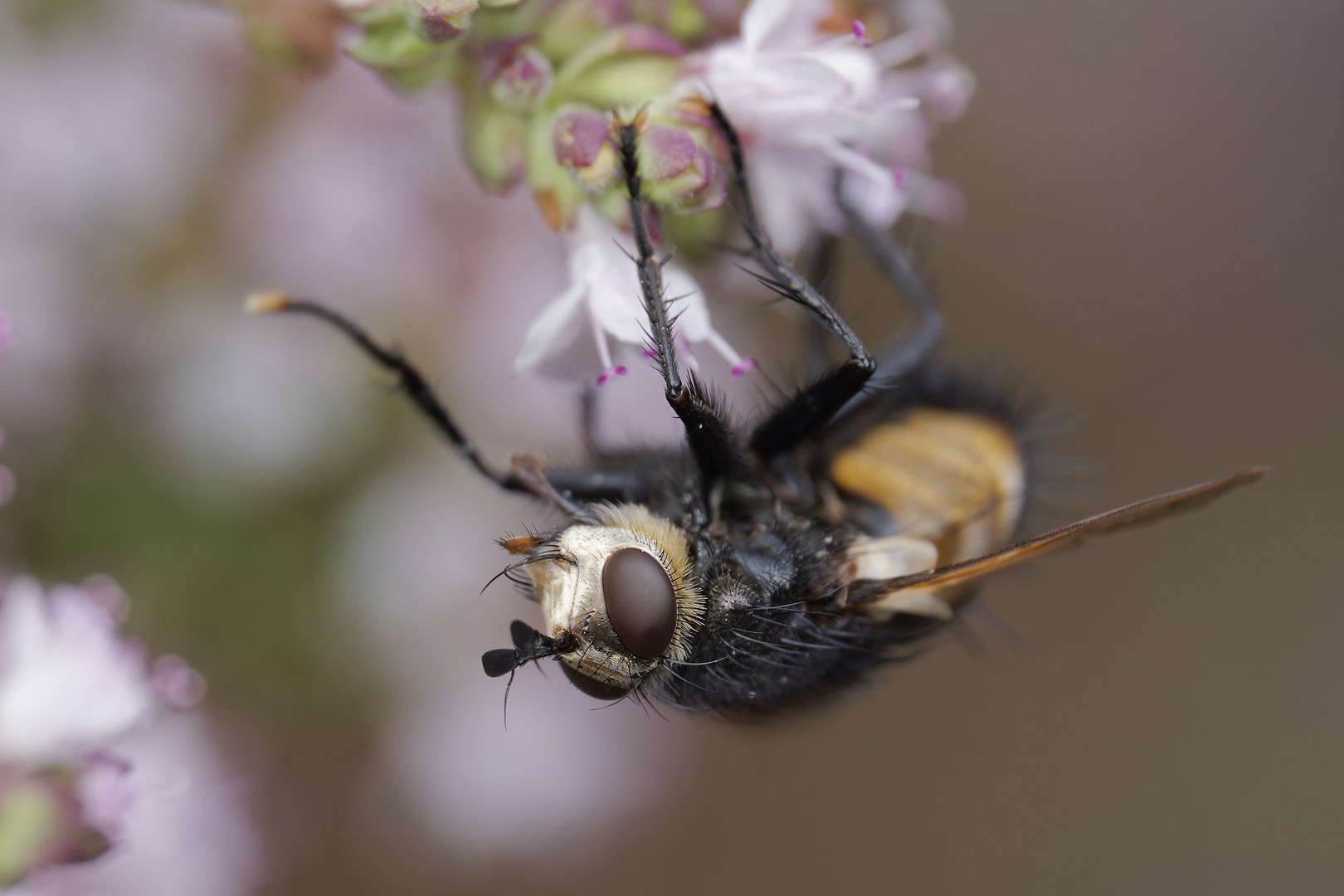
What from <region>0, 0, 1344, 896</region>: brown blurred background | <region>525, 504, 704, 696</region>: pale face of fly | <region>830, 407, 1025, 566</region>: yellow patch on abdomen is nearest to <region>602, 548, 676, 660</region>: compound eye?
<region>525, 504, 704, 696</region>: pale face of fly

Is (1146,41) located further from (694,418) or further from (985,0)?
(694,418)

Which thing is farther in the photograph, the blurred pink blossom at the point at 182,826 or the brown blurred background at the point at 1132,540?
the brown blurred background at the point at 1132,540

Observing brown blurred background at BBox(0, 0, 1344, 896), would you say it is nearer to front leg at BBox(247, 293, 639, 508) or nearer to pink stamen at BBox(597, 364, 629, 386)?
front leg at BBox(247, 293, 639, 508)

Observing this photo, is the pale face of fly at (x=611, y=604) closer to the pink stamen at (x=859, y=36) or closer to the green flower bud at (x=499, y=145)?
the green flower bud at (x=499, y=145)

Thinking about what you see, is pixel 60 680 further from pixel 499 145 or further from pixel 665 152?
pixel 665 152

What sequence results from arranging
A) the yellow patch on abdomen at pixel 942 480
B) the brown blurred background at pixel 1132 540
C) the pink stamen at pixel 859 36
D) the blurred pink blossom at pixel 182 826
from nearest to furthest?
the pink stamen at pixel 859 36 < the yellow patch on abdomen at pixel 942 480 < the blurred pink blossom at pixel 182 826 < the brown blurred background at pixel 1132 540

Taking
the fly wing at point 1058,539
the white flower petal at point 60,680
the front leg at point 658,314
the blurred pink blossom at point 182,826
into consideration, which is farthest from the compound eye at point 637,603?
the blurred pink blossom at point 182,826
